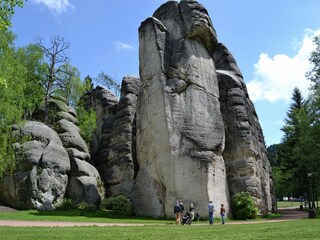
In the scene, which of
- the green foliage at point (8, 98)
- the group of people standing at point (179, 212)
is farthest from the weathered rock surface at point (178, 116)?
the green foliage at point (8, 98)

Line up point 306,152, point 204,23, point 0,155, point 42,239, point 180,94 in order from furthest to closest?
1. point 306,152
2. point 204,23
3. point 180,94
4. point 0,155
5. point 42,239

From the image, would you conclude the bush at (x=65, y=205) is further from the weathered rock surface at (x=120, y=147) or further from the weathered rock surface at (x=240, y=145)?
the weathered rock surface at (x=240, y=145)

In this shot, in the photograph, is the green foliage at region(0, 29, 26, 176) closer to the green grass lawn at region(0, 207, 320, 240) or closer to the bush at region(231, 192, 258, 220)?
the green grass lawn at region(0, 207, 320, 240)

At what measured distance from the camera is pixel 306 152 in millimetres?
41375

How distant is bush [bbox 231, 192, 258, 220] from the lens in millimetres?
31125

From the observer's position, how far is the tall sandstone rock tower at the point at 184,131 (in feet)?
97.7

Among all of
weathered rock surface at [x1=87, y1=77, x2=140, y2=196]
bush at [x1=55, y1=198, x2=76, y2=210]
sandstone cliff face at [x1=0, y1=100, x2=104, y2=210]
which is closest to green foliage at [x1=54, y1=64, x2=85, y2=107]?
weathered rock surface at [x1=87, y1=77, x2=140, y2=196]

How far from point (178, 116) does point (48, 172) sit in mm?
12744

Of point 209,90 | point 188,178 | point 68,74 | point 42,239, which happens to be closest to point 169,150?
point 188,178

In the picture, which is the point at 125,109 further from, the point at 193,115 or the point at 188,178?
the point at 188,178

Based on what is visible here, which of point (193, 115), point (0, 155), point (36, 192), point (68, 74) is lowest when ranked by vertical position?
point (36, 192)

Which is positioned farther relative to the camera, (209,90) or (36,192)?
(209,90)

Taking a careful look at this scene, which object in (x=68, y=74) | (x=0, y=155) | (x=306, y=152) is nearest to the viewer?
(x=0, y=155)

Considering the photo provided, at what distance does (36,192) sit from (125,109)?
14.8 metres
